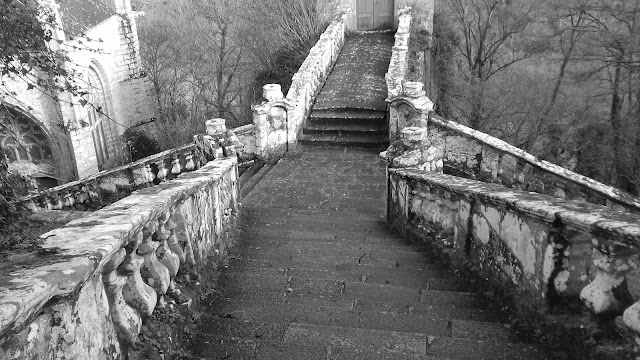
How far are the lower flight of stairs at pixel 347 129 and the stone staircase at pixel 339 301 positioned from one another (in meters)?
3.89

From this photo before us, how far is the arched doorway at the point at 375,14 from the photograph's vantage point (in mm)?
17250

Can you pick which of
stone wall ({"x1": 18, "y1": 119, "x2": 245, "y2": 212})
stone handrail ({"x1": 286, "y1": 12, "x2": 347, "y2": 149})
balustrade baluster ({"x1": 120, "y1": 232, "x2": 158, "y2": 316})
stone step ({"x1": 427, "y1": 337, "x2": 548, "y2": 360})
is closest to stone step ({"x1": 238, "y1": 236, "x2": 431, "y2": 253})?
stone step ({"x1": 427, "y1": 337, "x2": 548, "y2": 360})

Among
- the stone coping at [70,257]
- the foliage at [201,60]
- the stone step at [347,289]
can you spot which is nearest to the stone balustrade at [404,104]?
the stone step at [347,289]

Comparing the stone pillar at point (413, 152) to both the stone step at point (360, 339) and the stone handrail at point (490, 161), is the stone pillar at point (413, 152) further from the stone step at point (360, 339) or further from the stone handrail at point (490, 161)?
the stone step at point (360, 339)

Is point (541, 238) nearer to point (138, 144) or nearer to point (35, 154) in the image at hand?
point (35, 154)

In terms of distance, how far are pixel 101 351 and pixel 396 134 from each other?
28.1 feet

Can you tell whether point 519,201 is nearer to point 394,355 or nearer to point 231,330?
point 394,355

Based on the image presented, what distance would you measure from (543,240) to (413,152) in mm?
3031

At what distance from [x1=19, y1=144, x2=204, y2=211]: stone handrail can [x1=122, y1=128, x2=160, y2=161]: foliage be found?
11457mm

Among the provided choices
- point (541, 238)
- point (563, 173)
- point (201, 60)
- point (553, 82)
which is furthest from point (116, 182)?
point (553, 82)

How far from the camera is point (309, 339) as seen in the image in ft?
11.5

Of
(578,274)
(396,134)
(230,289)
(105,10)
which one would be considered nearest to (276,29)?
(105,10)

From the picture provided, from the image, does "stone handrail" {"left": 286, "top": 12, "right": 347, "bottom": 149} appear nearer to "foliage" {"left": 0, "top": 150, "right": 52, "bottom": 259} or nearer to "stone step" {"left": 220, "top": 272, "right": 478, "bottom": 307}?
"stone step" {"left": 220, "top": 272, "right": 478, "bottom": 307}

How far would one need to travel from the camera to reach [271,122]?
10.5 m
